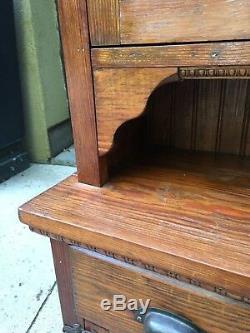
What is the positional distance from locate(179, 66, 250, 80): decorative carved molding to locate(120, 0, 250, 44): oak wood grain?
0.11 feet

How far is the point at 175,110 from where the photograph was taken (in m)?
0.69

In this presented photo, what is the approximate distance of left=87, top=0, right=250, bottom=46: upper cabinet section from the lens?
36cm

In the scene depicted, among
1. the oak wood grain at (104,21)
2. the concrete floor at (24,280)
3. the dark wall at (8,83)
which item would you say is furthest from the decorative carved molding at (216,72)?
the dark wall at (8,83)

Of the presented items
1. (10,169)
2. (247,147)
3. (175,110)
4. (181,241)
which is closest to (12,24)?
(10,169)

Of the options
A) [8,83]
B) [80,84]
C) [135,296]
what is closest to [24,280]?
[135,296]

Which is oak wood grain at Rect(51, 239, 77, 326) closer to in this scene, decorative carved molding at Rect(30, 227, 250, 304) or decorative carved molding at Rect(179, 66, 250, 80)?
decorative carved molding at Rect(30, 227, 250, 304)

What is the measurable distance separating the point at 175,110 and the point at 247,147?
172mm

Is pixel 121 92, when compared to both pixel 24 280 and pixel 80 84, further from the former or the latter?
pixel 24 280

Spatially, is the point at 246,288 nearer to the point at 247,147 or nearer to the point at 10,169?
the point at 247,147

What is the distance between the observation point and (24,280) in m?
0.80

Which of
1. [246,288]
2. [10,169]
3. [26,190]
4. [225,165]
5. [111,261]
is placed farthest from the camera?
[10,169]

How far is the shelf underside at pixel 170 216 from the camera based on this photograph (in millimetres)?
375

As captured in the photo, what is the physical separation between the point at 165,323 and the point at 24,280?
1.59 feet

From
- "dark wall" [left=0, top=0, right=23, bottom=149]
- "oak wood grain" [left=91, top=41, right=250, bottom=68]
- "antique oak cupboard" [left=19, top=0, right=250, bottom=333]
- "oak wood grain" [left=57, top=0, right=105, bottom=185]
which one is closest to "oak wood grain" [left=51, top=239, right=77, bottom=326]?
"antique oak cupboard" [left=19, top=0, right=250, bottom=333]
